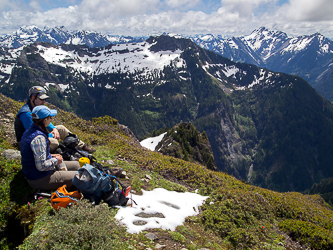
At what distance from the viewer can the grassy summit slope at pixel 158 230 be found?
4938 millimetres

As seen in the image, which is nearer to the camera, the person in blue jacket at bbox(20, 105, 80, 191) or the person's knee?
the person in blue jacket at bbox(20, 105, 80, 191)

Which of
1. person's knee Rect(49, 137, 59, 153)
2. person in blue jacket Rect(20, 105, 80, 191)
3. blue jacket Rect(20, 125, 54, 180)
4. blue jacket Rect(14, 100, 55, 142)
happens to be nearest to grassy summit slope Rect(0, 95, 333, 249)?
person in blue jacket Rect(20, 105, 80, 191)

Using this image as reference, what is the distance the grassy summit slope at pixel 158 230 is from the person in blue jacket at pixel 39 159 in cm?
79

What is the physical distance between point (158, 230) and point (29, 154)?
561cm

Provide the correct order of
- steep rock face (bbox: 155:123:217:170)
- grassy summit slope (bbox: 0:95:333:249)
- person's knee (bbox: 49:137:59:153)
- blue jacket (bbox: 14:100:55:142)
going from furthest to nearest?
steep rock face (bbox: 155:123:217:170), person's knee (bbox: 49:137:59:153), blue jacket (bbox: 14:100:55:142), grassy summit slope (bbox: 0:95:333:249)

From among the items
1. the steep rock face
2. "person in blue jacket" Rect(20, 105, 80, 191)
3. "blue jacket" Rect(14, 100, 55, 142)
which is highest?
"blue jacket" Rect(14, 100, 55, 142)

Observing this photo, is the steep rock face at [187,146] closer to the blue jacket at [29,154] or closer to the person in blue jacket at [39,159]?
the person in blue jacket at [39,159]

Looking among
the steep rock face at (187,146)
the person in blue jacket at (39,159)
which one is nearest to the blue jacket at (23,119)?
the person in blue jacket at (39,159)

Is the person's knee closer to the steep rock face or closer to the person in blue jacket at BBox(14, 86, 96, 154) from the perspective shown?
the person in blue jacket at BBox(14, 86, 96, 154)

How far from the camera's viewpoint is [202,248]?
657 cm

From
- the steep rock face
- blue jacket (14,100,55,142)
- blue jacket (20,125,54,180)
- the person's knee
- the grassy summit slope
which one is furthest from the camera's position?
the steep rock face

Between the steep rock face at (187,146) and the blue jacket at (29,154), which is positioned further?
the steep rock face at (187,146)

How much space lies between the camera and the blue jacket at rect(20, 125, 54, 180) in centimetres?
660

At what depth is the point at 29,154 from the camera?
670 cm
